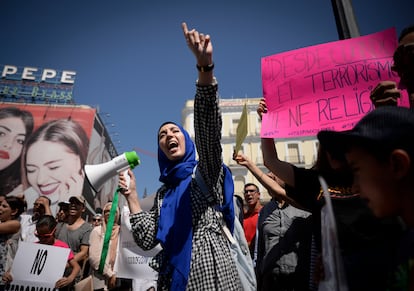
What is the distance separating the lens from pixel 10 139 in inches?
1049

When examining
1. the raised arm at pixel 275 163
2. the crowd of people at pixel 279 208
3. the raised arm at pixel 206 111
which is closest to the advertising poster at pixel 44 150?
the crowd of people at pixel 279 208

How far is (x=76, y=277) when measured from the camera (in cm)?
335

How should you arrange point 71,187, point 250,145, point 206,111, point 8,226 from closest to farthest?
point 206,111 → point 8,226 → point 71,187 → point 250,145

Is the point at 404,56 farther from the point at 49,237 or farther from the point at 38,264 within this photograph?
the point at 49,237

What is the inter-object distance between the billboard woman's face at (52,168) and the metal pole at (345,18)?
92.5ft

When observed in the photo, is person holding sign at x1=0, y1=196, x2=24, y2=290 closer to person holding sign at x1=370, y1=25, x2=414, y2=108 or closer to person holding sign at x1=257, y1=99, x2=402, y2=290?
person holding sign at x1=257, y1=99, x2=402, y2=290

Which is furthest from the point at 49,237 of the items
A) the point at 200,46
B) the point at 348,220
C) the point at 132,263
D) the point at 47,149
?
the point at 47,149

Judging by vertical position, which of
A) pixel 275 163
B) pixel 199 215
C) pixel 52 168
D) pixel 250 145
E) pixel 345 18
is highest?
pixel 250 145

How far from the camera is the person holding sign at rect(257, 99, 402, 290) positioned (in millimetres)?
855

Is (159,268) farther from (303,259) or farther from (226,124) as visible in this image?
(226,124)

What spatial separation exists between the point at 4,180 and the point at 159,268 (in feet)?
100

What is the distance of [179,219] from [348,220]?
82cm

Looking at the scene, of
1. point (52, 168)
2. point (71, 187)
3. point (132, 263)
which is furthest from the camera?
point (52, 168)

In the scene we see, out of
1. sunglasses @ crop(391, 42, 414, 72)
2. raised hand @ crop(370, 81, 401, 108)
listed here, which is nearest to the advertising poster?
raised hand @ crop(370, 81, 401, 108)
